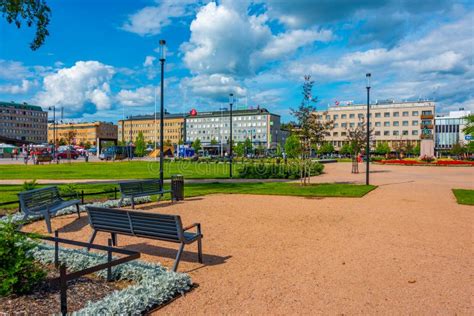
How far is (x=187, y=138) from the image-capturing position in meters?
155

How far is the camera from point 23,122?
154 meters

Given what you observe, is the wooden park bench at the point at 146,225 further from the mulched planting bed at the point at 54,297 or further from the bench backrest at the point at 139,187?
the bench backrest at the point at 139,187

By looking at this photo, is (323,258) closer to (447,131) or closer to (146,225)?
(146,225)

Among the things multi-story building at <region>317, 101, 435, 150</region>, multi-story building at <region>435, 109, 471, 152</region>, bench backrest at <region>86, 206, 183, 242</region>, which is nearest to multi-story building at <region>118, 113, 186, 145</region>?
multi-story building at <region>317, 101, 435, 150</region>

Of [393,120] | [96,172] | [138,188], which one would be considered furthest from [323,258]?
[393,120]

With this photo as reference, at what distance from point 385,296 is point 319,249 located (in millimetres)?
2268

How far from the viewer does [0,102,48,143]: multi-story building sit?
147375 millimetres

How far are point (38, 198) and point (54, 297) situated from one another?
5.53 meters

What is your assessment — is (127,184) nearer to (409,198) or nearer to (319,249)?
(319,249)

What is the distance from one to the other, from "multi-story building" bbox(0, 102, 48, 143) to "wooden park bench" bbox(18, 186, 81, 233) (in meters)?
153

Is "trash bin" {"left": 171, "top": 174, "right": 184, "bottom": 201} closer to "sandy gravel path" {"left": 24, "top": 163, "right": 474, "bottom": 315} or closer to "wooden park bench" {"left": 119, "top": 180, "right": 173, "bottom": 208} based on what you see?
"wooden park bench" {"left": 119, "top": 180, "right": 173, "bottom": 208}

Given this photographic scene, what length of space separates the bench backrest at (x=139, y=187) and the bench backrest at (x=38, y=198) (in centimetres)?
215

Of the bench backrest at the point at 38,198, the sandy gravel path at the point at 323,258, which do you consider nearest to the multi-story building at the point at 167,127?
the bench backrest at the point at 38,198

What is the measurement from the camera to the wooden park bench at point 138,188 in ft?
38.4
